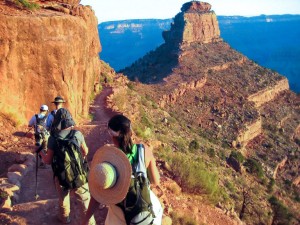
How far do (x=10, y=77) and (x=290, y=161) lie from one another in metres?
29.8

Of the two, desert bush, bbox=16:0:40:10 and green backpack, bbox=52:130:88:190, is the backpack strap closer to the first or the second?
green backpack, bbox=52:130:88:190

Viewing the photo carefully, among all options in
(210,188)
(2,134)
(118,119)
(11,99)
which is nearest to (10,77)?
(11,99)

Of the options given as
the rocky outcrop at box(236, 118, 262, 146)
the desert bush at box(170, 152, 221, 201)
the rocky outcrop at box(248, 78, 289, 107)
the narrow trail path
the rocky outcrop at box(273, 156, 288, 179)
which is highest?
the narrow trail path

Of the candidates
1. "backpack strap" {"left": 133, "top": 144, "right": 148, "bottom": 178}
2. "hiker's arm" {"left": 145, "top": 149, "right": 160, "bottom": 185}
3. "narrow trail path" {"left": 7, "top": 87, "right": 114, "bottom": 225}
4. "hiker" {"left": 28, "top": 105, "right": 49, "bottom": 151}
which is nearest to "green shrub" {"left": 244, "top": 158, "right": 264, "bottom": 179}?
"narrow trail path" {"left": 7, "top": 87, "right": 114, "bottom": 225}

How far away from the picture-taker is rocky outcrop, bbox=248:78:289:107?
44162 millimetres

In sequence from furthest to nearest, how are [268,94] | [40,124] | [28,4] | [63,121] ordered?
1. [268,94]
2. [28,4]
3. [40,124]
4. [63,121]

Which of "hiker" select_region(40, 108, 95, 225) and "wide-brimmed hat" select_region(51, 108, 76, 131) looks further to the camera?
"wide-brimmed hat" select_region(51, 108, 76, 131)

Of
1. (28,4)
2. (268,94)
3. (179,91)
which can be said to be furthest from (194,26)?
(28,4)

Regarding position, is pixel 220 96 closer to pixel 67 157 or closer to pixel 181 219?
pixel 181 219

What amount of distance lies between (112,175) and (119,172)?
82 mm

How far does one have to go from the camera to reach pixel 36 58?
11492 millimetres

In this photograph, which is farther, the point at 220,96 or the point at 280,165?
the point at 220,96

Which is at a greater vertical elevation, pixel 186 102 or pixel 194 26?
pixel 194 26

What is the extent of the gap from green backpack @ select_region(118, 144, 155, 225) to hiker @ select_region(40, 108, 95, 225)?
1596mm
